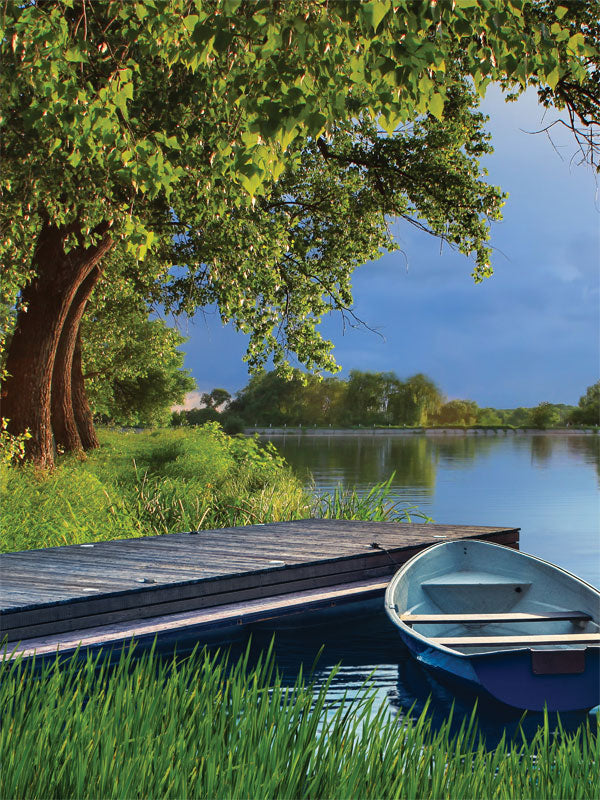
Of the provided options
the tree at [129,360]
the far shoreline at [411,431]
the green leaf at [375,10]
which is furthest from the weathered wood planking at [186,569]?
the far shoreline at [411,431]

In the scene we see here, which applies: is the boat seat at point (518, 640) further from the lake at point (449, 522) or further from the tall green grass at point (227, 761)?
the tall green grass at point (227, 761)

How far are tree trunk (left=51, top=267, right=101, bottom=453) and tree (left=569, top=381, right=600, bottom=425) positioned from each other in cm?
11978

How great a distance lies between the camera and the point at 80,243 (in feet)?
55.1

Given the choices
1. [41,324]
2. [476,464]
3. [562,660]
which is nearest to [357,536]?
[562,660]

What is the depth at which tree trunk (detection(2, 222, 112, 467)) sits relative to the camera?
53.2 feet

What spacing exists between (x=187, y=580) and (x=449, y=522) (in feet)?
62.4

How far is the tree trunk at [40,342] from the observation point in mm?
16203

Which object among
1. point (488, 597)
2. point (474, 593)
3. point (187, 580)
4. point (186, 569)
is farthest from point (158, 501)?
point (488, 597)

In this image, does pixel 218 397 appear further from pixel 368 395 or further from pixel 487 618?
pixel 487 618

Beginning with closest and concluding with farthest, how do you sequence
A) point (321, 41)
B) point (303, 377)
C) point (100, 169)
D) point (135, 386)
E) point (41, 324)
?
point (321, 41) → point (100, 169) → point (41, 324) → point (303, 377) → point (135, 386)

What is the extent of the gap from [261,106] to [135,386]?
34964 millimetres

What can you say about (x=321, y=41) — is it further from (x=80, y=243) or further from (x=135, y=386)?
(x=135, y=386)

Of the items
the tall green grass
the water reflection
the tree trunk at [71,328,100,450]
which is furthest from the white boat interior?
the tree trunk at [71,328,100,450]

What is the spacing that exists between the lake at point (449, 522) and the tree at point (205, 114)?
14.1ft
